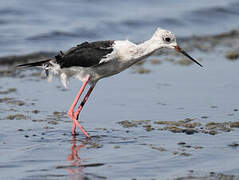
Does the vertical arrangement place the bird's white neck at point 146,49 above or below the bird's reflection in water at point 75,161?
above

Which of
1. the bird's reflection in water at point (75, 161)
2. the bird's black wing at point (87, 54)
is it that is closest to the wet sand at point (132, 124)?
the bird's reflection in water at point (75, 161)

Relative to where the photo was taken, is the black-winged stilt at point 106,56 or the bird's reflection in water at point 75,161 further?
the black-winged stilt at point 106,56

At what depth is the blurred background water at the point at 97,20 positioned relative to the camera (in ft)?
42.1

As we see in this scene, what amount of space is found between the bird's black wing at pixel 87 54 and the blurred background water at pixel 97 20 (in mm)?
4520

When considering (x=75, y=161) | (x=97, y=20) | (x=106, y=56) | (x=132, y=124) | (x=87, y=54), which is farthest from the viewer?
(x=97, y=20)

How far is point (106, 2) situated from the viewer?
16.1 metres

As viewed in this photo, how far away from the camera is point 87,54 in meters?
7.25

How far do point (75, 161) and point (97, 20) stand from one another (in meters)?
8.76

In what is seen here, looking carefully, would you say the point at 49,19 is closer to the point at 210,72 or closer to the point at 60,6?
the point at 60,6

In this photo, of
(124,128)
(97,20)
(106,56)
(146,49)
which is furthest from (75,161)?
(97,20)

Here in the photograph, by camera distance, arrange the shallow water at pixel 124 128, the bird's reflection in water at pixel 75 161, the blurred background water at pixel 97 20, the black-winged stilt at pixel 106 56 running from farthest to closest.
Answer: the blurred background water at pixel 97 20, the black-winged stilt at pixel 106 56, the shallow water at pixel 124 128, the bird's reflection in water at pixel 75 161

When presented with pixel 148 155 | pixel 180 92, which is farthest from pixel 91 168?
pixel 180 92

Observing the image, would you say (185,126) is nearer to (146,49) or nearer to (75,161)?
(146,49)

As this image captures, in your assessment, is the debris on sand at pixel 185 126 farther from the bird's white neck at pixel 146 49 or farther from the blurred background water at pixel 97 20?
the blurred background water at pixel 97 20
